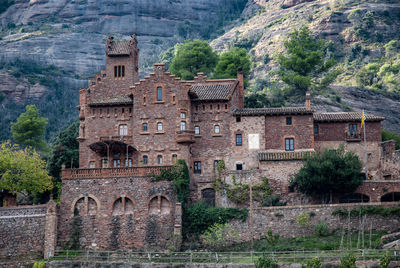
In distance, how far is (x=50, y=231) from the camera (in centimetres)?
5925

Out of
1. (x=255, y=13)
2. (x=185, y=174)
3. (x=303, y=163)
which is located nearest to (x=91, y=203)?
(x=185, y=174)

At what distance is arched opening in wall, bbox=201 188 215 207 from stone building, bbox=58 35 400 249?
10 cm

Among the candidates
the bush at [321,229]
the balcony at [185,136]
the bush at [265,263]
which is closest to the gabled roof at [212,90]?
the balcony at [185,136]

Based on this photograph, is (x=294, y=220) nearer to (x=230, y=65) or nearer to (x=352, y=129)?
(x=352, y=129)

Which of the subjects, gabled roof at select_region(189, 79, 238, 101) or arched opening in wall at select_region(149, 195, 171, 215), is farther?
gabled roof at select_region(189, 79, 238, 101)

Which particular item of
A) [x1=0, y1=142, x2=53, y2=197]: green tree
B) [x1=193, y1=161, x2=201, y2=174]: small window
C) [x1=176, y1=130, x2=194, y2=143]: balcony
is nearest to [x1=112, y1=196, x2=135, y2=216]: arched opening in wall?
[x1=176, y1=130, x2=194, y2=143]: balcony

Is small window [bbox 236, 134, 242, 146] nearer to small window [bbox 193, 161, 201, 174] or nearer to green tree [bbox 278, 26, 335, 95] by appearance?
small window [bbox 193, 161, 201, 174]

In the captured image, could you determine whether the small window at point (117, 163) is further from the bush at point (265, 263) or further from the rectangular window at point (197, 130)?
the bush at point (265, 263)

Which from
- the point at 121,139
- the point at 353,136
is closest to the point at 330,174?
the point at 353,136

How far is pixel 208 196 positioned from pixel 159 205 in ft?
20.8

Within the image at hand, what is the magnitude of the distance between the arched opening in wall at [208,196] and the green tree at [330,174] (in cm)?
845

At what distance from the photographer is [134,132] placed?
6744 cm

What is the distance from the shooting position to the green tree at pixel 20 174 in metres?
64.6

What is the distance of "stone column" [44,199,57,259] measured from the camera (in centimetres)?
5859
